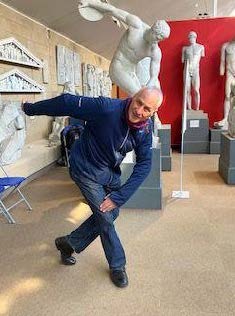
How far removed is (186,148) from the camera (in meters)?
7.03

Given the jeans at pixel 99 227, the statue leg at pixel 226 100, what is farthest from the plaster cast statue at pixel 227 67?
the jeans at pixel 99 227

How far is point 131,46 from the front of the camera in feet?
11.4

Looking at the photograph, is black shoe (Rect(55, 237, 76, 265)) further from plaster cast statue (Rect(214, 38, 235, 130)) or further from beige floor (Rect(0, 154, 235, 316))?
plaster cast statue (Rect(214, 38, 235, 130))

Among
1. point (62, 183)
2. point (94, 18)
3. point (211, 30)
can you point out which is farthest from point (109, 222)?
point (211, 30)

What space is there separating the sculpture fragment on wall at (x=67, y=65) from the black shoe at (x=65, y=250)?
5.25 m

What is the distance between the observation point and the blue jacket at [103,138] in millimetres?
1844

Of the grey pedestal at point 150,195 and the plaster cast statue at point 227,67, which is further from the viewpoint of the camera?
the plaster cast statue at point 227,67

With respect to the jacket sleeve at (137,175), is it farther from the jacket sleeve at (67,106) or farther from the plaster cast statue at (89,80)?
the plaster cast statue at (89,80)

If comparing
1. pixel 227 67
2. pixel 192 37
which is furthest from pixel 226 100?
pixel 192 37

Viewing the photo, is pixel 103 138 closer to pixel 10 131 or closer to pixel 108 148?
pixel 108 148

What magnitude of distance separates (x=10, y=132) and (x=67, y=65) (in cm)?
412

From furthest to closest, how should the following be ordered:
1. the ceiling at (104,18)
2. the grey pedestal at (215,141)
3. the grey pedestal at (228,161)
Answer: the grey pedestal at (215,141)
the ceiling at (104,18)
the grey pedestal at (228,161)

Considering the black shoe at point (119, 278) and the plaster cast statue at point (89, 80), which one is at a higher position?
the plaster cast statue at point (89, 80)

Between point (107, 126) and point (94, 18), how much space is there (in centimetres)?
209
